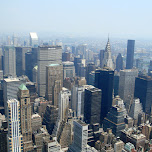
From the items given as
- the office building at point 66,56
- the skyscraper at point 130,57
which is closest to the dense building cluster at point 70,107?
the skyscraper at point 130,57

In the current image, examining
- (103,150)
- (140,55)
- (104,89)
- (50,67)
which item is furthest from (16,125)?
(140,55)

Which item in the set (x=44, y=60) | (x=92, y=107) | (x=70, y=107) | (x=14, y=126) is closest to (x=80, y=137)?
(x=92, y=107)

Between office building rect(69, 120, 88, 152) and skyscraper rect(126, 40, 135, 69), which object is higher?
skyscraper rect(126, 40, 135, 69)

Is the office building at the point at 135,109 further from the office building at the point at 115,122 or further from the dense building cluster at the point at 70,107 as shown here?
the office building at the point at 115,122

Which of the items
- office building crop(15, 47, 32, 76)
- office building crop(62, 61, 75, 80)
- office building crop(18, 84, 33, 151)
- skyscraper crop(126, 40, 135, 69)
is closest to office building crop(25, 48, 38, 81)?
office building crop(15, 47, 32, 76)

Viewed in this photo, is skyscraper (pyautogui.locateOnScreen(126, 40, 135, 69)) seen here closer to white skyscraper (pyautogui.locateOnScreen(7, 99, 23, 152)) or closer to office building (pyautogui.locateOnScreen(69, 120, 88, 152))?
office building (pyautogui.locateOnScreen(69, 120, 88, 152))

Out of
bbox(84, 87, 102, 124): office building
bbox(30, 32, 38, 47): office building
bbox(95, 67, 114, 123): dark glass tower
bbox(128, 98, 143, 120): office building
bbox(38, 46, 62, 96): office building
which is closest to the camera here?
bbox(84, 87, 102, 124): office building
